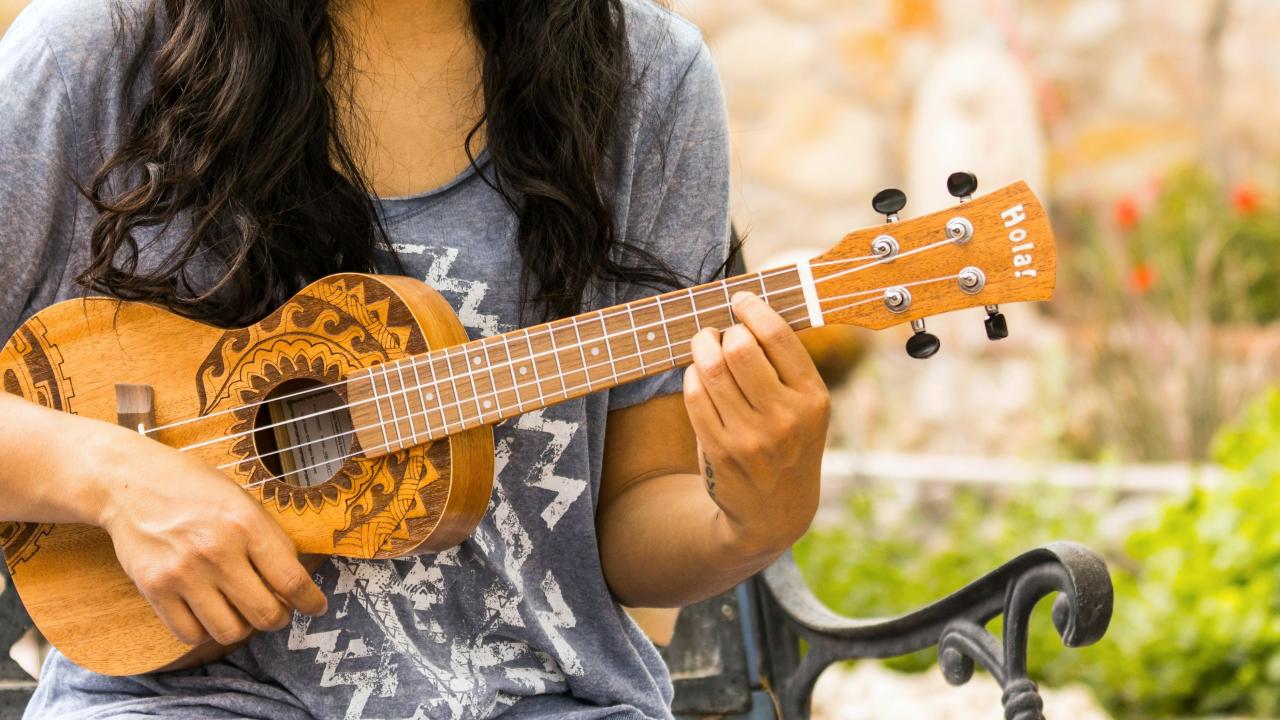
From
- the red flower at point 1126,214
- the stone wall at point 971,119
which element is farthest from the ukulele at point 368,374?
the red flower at point 1126,214

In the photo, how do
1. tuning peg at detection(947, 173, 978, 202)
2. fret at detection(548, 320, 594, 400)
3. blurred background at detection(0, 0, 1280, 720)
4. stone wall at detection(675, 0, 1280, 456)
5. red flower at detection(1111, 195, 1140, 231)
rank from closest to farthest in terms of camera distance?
tuning peg at detection(947, 173, 978, 202) < fret at detection(548, 320, 594, 400) < blurred background at detection(0, 0, 1280, 720) < red flower at detection(1111, 195, 1140, 231) < stone wall at detection(675, 0, 1280, 456)

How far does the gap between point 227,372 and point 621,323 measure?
0.44 m

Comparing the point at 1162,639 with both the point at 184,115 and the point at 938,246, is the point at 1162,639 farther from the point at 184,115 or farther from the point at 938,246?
the point at 184,115

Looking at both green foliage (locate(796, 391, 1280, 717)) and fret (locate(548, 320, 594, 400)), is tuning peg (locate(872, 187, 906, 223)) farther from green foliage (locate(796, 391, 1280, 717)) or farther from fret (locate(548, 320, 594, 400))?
green foliage (locate(796, 391, 1280, 717))

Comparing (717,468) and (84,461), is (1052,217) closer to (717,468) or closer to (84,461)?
(717,468)

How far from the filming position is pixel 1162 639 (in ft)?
11.0

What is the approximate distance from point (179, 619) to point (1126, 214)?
14.2 ft

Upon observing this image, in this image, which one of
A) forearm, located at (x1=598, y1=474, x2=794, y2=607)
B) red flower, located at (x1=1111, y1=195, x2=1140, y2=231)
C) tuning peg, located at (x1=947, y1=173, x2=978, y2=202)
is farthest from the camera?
red flower, located at (x1=1111, y1=195, x2=1140, y2=231)

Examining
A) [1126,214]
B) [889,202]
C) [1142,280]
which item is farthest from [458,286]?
[1126,214]

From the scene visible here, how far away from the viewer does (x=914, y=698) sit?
11.9ft

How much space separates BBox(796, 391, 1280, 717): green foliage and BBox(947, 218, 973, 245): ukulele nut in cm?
222

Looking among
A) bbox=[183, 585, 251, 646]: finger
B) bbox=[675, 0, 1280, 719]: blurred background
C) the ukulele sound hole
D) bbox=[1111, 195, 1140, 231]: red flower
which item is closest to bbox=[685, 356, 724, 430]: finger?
the ukulele sound hole

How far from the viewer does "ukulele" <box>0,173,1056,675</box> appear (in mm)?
1368

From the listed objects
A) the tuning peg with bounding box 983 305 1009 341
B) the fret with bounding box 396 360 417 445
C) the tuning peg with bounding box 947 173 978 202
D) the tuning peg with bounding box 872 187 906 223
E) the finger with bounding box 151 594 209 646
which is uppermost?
the tuning peg with bounding box 947 173 978 202
